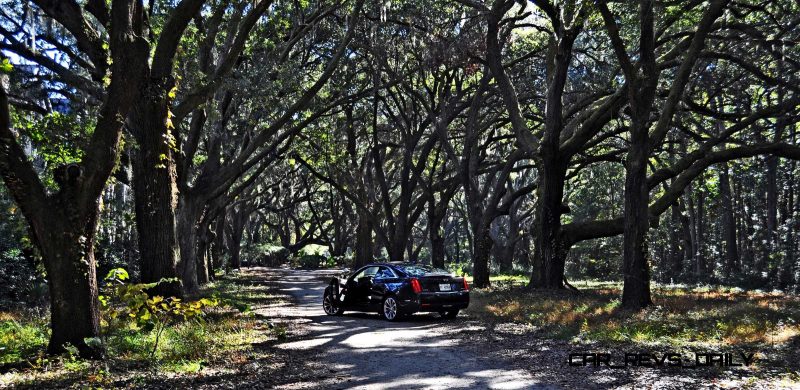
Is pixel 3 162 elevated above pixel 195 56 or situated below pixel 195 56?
below

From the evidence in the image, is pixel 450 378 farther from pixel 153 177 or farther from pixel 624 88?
pixel 624 88

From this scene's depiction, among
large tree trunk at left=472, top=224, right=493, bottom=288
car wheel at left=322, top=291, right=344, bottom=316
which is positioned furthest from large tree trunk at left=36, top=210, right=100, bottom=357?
large tree trunk at left=472, top=224, right=493, bottom=288

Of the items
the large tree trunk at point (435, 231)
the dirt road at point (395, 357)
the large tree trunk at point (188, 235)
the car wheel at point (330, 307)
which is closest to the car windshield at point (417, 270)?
the dirt road at point (395, 357)

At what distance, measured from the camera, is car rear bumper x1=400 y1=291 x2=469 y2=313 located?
13.8 metres

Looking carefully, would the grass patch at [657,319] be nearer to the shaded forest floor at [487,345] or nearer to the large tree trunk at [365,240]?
the shaded forest floor at [487,345]

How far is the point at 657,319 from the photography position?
1180 centimetres

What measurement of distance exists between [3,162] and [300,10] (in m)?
11.4

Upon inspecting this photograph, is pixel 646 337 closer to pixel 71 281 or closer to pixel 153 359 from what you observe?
pixel 153 359

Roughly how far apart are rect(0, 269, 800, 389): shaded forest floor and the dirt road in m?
0.08

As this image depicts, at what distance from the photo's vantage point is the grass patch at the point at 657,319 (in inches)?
388

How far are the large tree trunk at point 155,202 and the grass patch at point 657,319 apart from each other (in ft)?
23.2

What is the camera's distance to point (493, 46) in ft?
61.7

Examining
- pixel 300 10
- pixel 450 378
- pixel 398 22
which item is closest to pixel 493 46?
pixel 398 22

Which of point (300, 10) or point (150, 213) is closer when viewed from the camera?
point (150, 213)
